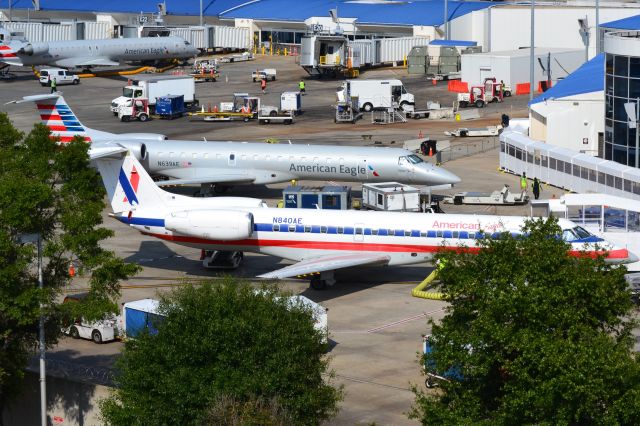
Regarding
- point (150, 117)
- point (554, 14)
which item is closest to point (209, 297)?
point (150, 117)

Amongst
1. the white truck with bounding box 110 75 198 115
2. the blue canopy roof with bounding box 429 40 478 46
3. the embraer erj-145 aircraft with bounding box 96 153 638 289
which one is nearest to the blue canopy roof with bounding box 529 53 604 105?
the embraer erj-145 aircraft with bounding box 96 153 638 289

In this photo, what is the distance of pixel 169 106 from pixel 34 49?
28.2m

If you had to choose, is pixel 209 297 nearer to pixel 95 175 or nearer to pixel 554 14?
pixel 95 175

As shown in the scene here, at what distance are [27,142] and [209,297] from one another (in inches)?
370

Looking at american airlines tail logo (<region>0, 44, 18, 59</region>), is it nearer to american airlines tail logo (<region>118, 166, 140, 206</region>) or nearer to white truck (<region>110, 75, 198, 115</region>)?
white truck (<region>110, 75, 198, 115</region>)

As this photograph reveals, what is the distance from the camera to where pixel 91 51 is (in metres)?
126

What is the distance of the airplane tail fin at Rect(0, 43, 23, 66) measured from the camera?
402 ft

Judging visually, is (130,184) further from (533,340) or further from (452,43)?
(452,43)

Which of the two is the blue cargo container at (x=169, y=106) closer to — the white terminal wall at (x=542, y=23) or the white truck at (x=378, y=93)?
the white truck at (x=378, y=93)

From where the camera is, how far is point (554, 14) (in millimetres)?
120375

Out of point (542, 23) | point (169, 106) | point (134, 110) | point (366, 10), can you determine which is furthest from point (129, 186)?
point (366, 10)

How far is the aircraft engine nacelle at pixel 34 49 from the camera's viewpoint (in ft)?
399

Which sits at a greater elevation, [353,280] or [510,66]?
[510,66]

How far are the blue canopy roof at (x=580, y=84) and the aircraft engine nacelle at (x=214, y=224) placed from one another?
114 feet
